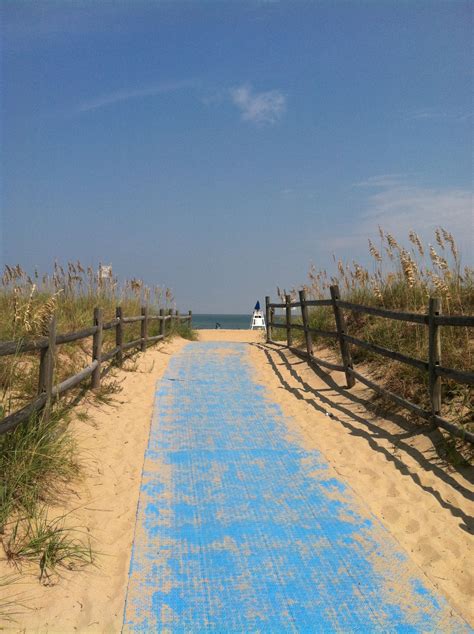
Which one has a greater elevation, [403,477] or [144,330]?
[144,330]

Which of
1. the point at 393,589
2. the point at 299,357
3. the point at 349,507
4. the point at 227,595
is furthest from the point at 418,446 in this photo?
the point at 299,357

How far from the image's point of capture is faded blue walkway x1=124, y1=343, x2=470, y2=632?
3.12 metres

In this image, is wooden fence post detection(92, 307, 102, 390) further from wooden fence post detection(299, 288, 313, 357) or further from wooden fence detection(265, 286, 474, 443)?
wooden fence post detection(299, 288, 313, 357)

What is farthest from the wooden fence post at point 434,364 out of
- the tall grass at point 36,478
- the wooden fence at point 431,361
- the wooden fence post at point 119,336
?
the wooden fence post at point 119,336

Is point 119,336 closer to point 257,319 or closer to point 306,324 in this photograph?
point 306,324

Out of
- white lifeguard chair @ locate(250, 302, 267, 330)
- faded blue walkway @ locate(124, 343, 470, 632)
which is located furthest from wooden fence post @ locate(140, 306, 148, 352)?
white lifeguard chair @ locate(250, 302, 267, 330)

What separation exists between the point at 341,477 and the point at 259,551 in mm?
1565

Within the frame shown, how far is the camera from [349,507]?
4.50m

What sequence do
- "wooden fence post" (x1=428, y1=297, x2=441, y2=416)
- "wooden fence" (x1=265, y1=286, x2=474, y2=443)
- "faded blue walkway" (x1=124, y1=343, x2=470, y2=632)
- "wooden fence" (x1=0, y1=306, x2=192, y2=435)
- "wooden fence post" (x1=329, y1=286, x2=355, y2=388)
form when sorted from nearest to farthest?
"faded blue walkway" (x1=124, y1=343, x2=470, y2=632) < "wooden fence" (x1=0, y1=306, x2=192, y2=435) < "wooden fence" (x1=265, y1=286, x2=474, y2=443) < "wooden fence post" (x1=428, y1=297, x2=441, y2=416) < "wooden fence post" (x1=329, y1=286, x2=355, y2=388)

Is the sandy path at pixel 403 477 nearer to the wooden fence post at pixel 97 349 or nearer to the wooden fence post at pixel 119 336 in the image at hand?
the wooden fence post at pixel 97 349

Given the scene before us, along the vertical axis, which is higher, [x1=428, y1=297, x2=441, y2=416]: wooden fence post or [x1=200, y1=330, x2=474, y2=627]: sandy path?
[x1=428, y1=297, x2=441, y2=416]: wooden fence post

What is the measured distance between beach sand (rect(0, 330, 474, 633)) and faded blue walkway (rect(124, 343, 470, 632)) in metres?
0.14

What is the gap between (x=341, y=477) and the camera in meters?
5.11

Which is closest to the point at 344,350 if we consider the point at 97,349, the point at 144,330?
the point at 97,349
